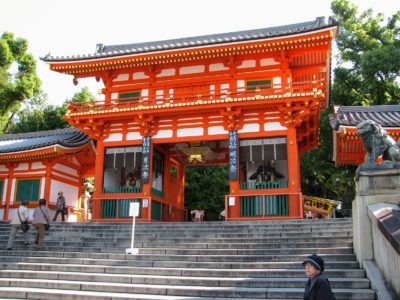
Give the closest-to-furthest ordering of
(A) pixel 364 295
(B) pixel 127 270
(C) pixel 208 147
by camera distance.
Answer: (A) pixel 364 295, (B) pixel 127 270, (C) pixel 208 147

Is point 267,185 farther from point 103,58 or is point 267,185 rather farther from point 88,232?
point 103,58

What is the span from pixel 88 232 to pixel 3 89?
21.1 m

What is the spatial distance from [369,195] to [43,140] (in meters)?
17.7

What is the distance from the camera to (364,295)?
6414 millimetres

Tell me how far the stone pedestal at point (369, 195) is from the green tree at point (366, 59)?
64.6ft

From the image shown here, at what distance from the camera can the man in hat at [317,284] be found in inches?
166

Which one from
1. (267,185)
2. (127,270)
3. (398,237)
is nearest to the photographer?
(398,237)

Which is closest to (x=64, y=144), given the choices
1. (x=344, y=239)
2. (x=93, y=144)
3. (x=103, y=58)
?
(x=93, y=144)

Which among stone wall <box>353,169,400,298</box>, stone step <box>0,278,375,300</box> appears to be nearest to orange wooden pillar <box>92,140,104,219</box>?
stone step <box>0,278,375,300</box>

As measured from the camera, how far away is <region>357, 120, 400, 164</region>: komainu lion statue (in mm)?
7796

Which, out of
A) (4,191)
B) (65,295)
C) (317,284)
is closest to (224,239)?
(65,295)

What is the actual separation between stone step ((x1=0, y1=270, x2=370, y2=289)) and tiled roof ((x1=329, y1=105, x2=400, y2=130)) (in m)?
7.93

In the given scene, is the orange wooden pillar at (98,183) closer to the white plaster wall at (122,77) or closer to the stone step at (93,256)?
the white plaster wall at (122,77)

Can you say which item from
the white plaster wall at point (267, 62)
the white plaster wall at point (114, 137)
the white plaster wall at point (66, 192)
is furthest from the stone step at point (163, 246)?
the white plaster wall at point (267, 62)
